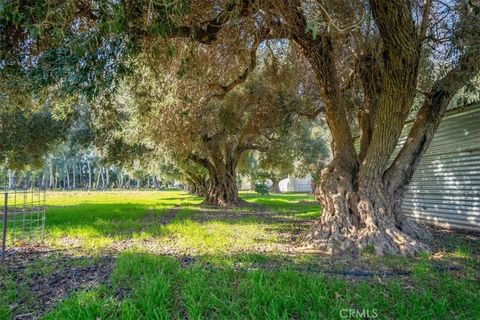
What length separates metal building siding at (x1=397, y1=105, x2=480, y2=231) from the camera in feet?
26.0

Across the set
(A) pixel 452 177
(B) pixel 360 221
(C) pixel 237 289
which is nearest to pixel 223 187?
(A) pixel 452 177

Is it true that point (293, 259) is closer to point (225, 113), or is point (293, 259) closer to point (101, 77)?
point (101, 77)

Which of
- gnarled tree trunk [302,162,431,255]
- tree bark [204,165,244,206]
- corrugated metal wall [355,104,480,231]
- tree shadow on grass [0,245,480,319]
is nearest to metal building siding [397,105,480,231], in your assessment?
corrugated metal wall [355,104,480,231]

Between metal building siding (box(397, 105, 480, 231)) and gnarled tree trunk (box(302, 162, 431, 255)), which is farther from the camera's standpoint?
metal building siding (box(397, 105, 480, 231))

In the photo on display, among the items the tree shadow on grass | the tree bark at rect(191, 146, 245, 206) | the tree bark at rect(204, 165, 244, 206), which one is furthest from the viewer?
the tree bark at rect(204, 165, 244, 206)

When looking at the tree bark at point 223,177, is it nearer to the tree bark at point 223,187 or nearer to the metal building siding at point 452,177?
the tree bark at point 223,187

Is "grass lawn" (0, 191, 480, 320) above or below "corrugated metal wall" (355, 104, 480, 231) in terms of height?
below

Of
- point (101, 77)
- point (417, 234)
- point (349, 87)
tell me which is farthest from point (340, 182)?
point (101, 77)

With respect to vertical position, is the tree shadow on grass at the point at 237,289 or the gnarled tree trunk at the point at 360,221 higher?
the gnarled tree trunk at the point at 360,221

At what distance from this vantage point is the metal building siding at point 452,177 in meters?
7.91

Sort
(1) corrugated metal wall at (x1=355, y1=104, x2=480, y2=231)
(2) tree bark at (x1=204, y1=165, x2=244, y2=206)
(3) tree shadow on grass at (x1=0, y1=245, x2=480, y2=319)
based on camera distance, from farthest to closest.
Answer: (2) tree bark at (x1=204, y1=165, x2=244, y2=206), (1) corrugated metal wall at (x1=355, y1=104, x2=480, y2=231), (3) tree shadow on grass at (x1=0, y1=245, x2=480, y2=319)

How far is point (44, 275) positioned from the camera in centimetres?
428

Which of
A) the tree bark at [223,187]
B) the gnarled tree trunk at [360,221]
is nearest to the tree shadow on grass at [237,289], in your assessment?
the gnarled tree trunk at [360,221]

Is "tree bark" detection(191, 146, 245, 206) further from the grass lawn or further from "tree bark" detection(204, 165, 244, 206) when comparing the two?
the grass lawn
